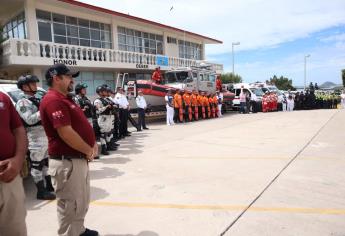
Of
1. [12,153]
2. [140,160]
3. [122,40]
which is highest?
[122,40]

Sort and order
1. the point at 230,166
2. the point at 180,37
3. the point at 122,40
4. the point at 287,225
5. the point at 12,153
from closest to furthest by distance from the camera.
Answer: the point at 12,153 → the point at 287,225 → the point at 230,166 → the point at 122,40 → the point at 180,37

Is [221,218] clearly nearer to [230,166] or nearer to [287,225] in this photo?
[287,225]

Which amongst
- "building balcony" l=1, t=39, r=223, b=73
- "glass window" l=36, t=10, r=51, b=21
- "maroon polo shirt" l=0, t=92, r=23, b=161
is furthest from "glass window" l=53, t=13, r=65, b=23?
"maroon polo shirt" l=0, t=92, r=23, b=161

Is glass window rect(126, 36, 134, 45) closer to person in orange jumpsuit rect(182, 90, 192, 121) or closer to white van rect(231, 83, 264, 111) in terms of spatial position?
white van rect(231, 83, 264, 111)

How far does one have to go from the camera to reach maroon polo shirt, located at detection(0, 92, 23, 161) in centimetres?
264

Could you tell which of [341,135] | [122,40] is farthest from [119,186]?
[122,40]

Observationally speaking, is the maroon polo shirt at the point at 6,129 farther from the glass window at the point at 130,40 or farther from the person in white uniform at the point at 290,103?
the person in white uniform at the point at 290,103

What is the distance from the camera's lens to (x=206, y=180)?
5836mm

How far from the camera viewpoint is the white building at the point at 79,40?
17406mm

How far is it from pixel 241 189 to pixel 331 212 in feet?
4.46

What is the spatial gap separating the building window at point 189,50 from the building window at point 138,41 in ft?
9.86

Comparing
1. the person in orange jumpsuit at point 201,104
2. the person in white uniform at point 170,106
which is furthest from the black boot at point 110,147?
the person in orange jumpsuit at point 201,104

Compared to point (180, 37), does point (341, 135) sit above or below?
below

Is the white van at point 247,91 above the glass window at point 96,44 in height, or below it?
below
